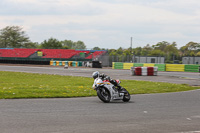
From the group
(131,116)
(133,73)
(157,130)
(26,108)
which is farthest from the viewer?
(133,73)

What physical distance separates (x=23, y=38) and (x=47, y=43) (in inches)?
467

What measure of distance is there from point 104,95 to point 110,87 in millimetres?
348

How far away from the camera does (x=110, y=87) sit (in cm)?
A: 1259

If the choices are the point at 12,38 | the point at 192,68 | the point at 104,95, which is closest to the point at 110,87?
the point at 104,95

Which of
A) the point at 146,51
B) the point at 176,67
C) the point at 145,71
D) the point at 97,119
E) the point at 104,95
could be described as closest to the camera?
the point at 97,119

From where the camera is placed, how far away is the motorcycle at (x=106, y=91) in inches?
489

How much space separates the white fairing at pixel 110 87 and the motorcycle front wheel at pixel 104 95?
14cm

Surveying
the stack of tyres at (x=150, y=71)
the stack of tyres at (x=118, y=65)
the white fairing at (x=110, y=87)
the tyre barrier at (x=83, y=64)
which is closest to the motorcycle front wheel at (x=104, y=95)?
the white fairing at (x=110, y=87)

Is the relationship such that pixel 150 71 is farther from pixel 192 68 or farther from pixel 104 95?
pixel 104 95

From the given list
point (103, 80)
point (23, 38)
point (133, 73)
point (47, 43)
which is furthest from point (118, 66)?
point (23, 38)

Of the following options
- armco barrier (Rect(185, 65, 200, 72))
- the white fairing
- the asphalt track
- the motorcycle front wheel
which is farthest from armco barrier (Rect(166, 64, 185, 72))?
the asphalt track

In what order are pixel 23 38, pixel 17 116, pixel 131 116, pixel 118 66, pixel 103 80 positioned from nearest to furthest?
pixel 17 116 < pixel 131 116 < pixel 103 80 < pixel 118 66 < pixel 23 38

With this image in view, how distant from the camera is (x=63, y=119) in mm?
8359

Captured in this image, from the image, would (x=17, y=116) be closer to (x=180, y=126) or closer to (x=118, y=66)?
(x=180, y=126)
